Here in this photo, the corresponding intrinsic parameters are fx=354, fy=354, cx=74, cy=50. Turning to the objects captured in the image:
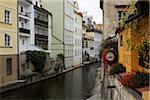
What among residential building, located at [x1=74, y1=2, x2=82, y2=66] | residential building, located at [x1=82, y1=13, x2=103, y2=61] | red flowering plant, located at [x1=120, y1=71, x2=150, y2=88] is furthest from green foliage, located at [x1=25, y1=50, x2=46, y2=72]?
residential building, located at [x1=82, y1=13, x2=103, y2=61]

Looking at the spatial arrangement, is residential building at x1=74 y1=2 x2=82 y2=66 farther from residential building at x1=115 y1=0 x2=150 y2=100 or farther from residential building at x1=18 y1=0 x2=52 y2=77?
residential building at x1=115 y1=0 x2=150 y2=100

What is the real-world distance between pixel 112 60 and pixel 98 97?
5.74 metres

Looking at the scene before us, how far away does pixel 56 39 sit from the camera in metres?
43.8

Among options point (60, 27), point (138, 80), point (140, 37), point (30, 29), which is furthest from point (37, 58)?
point (138, 80)

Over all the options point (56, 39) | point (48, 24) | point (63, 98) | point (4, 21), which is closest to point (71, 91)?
point (63, 98)

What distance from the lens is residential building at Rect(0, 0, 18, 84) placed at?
23.6 metres

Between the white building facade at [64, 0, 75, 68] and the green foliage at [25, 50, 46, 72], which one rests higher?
the white building facade at [64, 0, 75, 68]

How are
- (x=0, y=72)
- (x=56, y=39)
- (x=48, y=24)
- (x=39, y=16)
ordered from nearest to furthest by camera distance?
(x=0, y=72) < (x=39, y=16) < (x=48, y=24) < (x=56, y=39)

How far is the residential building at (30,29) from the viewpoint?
28703 mm

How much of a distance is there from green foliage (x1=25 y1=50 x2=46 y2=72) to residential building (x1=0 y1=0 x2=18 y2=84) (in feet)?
10.3

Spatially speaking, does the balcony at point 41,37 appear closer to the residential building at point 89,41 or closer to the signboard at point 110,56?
the signboard at point 110,56

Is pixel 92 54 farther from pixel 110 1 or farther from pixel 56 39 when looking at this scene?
pixel 110 1

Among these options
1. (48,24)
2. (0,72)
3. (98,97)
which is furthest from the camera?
(48,24)

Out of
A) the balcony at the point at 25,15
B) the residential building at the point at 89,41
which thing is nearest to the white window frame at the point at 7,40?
the balcony at the point at 25,15
